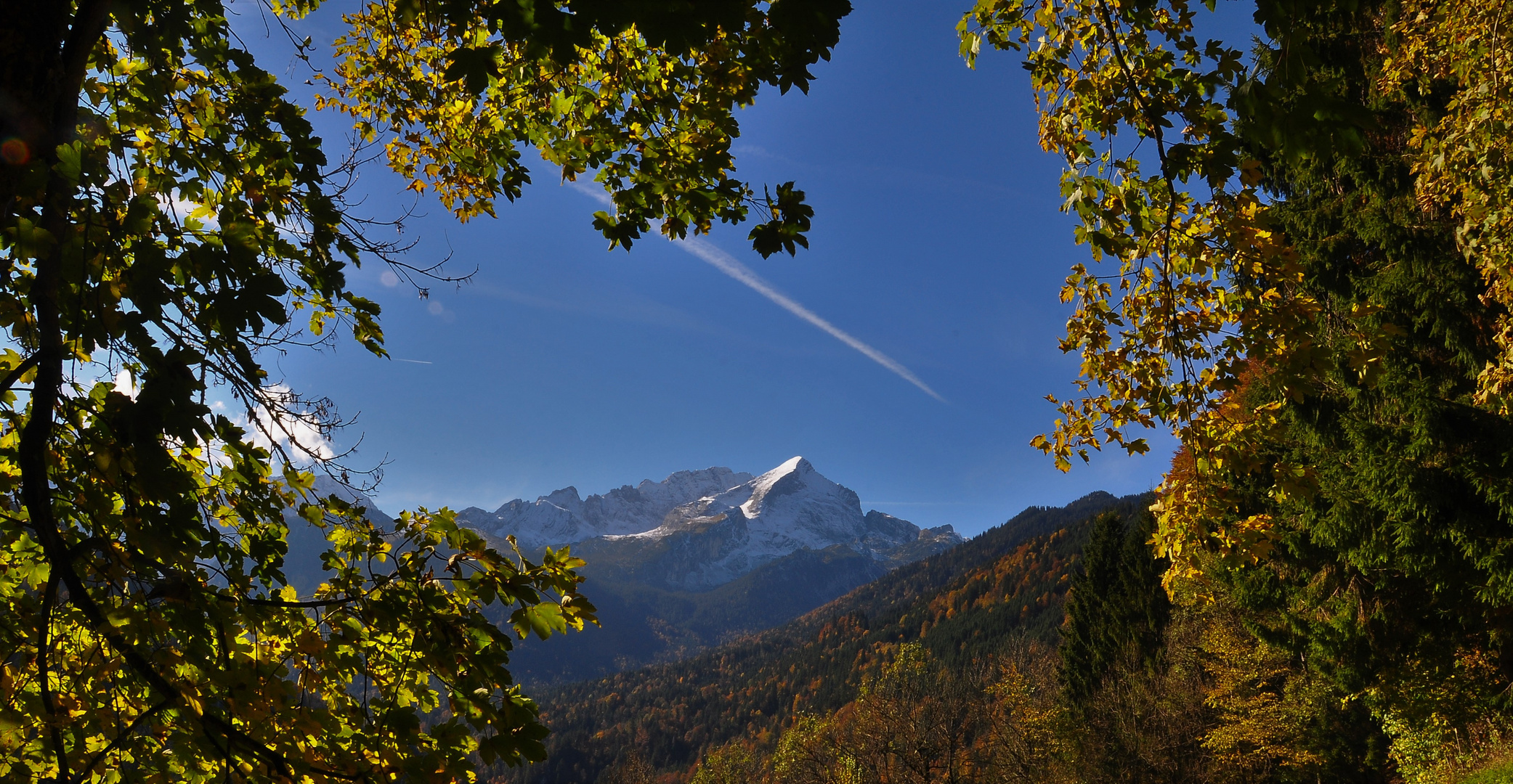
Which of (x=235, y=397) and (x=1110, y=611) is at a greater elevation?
(x=235, y=397)

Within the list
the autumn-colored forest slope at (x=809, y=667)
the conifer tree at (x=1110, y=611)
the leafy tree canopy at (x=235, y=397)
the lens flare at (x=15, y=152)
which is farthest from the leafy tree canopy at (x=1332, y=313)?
the autumn-colored forest slope at (x=809, y=667)

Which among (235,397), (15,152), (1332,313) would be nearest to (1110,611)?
(1332,313)

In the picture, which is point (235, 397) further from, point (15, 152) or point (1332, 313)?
point (1332, 313)

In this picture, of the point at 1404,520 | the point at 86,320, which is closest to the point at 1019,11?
the point at 86,320

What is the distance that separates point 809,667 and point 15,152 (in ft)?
399

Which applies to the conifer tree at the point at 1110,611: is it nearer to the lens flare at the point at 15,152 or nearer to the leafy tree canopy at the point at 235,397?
the leafy tree canopy at the point at 235,397

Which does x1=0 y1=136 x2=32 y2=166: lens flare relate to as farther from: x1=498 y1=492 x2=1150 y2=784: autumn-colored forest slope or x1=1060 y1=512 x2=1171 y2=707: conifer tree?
x1=498 y1=492 x2=1150 y2=784: autumn-colored forest slope

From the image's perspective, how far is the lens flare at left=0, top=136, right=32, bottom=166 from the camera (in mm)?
1717

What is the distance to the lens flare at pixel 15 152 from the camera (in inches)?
67.6

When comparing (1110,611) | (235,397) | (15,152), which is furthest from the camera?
(1110,611)

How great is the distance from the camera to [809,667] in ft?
367

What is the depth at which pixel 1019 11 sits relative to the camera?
328 centimetres

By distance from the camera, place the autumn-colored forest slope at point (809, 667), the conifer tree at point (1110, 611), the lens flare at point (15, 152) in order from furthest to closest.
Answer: the autumn-colored forest slope at point (809, 667) → the conifer tree at point (1110, 611) → the lens flare at point (15, 152)

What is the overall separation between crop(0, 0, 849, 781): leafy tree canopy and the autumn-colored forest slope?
71.2 metres
